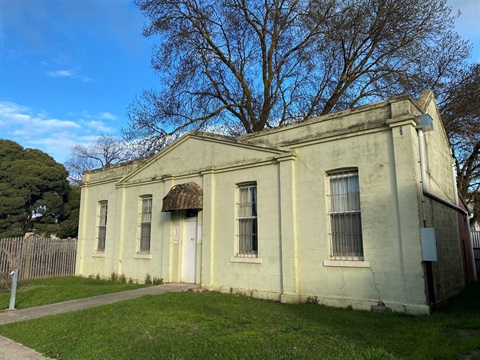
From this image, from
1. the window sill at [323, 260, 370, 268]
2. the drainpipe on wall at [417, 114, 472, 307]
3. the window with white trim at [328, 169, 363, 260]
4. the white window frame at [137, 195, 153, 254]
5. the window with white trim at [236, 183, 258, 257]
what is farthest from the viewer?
the white window frame at [137, 195, 153, 254]

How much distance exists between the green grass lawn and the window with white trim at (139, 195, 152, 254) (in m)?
5.30

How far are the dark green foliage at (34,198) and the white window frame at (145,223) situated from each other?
14.2 meters

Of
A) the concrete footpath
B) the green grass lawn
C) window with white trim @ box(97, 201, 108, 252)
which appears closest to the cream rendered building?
the green grass lawn

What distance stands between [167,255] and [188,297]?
11.4 ft

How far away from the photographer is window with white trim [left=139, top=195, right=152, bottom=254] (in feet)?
47.7

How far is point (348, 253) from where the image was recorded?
30.6ft

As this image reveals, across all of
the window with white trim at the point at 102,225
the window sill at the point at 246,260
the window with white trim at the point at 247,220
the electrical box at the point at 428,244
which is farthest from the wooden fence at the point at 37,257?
the electrical box at the point at 428,244

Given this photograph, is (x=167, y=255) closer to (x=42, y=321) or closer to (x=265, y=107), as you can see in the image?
(x=42, y=321)

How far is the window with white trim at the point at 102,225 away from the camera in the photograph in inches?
663

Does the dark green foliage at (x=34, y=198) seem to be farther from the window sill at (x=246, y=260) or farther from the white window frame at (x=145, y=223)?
the window sill at (x=246, y=260)

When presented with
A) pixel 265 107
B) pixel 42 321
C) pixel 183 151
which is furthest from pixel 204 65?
pixel 42 321

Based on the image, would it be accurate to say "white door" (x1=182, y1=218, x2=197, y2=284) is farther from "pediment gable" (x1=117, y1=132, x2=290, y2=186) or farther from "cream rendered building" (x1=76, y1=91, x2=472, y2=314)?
"pediment gable" (x1=117, y1=132, x2=290, y2=186)

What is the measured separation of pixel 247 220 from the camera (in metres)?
11.5

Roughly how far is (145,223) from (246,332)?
366 inches
